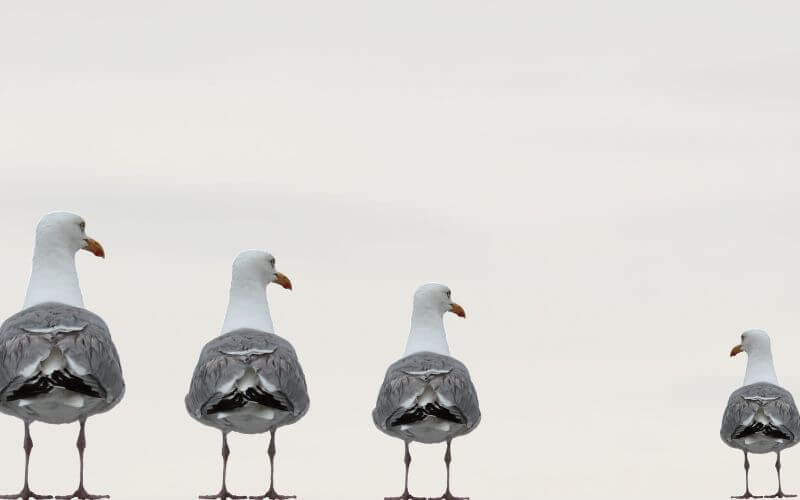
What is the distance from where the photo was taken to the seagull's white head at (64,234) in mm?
→ 33438

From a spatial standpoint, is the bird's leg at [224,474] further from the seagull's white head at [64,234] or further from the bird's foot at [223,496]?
the seagull's white head at [64,234]

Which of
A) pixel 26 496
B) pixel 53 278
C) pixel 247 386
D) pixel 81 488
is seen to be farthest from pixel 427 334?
pixel 26 496

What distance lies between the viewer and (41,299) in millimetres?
32781

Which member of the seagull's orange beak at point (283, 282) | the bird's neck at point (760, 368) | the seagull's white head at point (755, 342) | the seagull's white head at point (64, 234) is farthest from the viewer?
the seagull's white head at point (755, 342)

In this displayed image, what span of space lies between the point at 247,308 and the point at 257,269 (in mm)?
885

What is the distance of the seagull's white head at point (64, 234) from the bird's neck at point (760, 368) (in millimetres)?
16269

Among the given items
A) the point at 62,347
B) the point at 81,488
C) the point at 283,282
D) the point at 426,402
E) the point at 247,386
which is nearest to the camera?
the point at 62,347

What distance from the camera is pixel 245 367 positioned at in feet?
107

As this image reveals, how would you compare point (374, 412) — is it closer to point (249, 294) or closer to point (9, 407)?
point (249, 294)

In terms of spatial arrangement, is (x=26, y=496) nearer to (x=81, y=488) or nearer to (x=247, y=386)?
(x=81, y=488)

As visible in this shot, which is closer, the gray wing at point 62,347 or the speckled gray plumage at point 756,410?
the gray wing at point 62,347

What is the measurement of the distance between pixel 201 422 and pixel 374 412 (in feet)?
12.5

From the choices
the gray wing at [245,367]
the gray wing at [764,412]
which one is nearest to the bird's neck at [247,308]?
the gray wing at [245,367]

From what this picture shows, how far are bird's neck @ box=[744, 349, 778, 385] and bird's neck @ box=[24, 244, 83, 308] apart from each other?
16.7 meters
